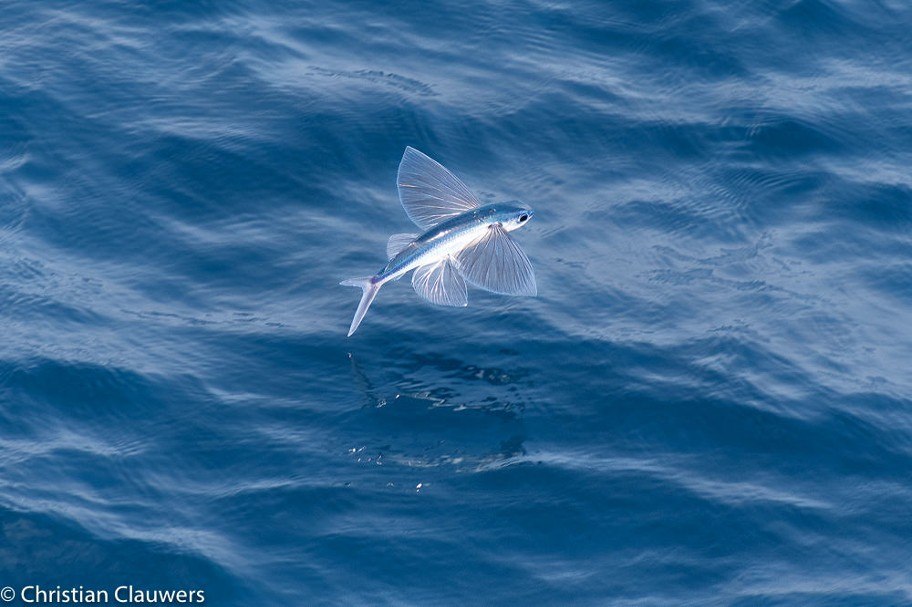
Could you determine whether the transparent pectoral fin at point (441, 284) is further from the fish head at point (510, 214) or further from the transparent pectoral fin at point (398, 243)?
the fish head at point (510, 214)

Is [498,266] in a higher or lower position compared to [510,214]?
lower

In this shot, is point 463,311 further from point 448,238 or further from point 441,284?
point 448,238

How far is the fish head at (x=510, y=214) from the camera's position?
15133 mm

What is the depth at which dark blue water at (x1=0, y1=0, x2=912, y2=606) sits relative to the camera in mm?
13406

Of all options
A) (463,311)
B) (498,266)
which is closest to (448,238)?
(498,266)

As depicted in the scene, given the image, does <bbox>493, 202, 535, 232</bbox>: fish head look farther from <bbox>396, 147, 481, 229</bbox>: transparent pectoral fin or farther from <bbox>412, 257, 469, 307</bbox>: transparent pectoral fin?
<bbox>412, 257, 469, 307</bbox>: transparent pectoral fin

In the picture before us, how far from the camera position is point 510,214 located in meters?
15.1

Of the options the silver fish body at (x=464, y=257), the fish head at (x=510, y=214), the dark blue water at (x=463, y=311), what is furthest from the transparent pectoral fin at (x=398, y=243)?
the dark blue water at (x=463, y=311)

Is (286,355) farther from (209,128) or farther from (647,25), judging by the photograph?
(647,25)

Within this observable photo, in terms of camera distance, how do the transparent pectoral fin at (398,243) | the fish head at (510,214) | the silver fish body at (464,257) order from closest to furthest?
the silver fish body at (464,257) → the transparent pectoral fin at (398,243) → the fish head at (510,214)

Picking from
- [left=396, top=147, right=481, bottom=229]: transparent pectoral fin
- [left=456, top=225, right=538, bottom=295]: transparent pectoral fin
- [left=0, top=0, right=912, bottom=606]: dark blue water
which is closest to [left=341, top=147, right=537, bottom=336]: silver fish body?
[left=456, top=225, right=538, bottom=295]: transparent pectoral fin

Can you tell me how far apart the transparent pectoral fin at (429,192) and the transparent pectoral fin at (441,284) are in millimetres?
597

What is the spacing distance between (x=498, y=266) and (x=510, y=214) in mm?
630

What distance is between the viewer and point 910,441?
49.4 ft
